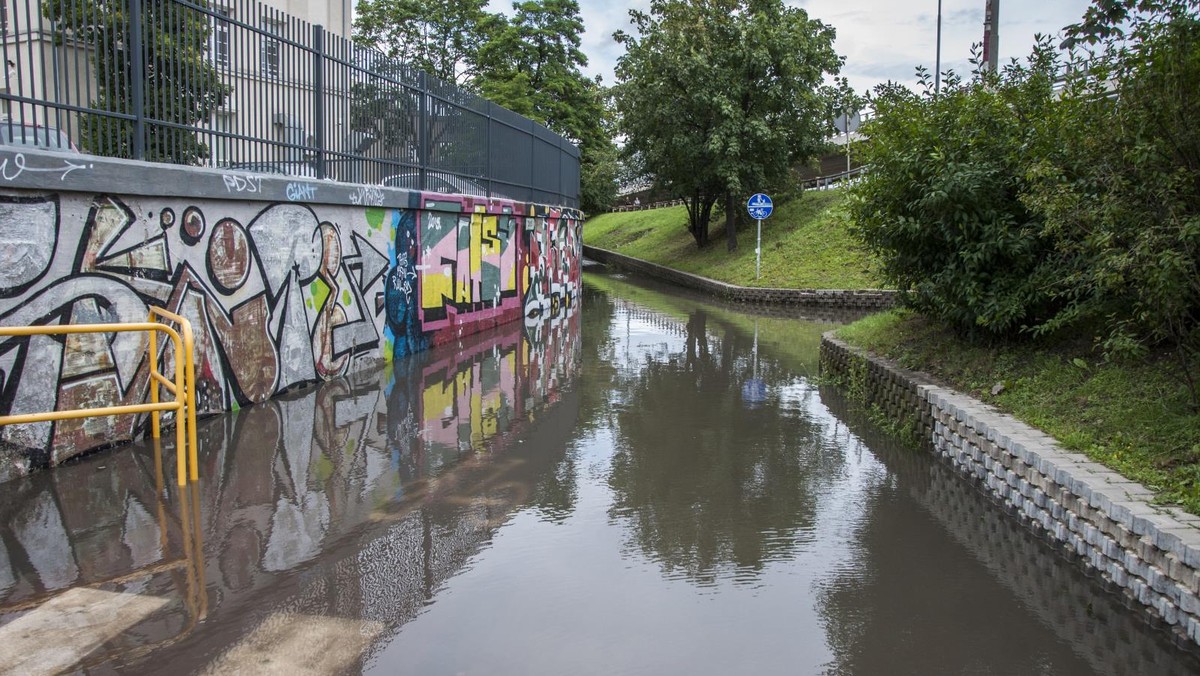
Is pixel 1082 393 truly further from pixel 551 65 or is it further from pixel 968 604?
pixel 551 65

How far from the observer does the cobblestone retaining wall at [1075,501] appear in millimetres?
4270

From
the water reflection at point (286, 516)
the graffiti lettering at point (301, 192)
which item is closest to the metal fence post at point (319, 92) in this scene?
the graffiti lettering at point (301, 192)

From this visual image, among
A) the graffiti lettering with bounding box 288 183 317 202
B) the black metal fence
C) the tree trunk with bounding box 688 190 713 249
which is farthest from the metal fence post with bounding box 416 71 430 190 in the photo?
the tree trunk with bounding box 688 190 713 249

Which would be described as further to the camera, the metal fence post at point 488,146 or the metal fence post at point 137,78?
the metal fence post at point 488,146

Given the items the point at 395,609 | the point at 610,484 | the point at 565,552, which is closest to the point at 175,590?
the point at 395,609

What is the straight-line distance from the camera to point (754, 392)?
10.6m

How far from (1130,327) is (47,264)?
791 cm

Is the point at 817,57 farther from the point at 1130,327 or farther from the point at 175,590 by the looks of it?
the point at 175,590

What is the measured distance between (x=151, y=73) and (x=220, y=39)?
1.05 metres

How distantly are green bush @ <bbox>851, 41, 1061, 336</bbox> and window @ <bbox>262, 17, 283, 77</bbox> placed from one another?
6017mm

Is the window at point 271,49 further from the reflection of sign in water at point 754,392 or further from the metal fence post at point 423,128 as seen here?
the reflection of sign in water at point 754,392

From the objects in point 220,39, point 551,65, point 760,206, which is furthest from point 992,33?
point 551,65

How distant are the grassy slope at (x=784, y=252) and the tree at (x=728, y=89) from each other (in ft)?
4.99

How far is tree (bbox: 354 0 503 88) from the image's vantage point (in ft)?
159
